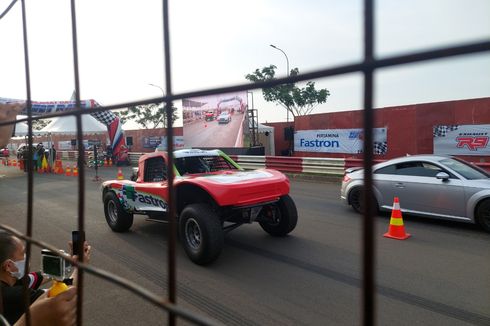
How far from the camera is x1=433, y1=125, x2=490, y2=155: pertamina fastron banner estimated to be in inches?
511

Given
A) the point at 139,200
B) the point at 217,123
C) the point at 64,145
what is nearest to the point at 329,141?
the point at 217,123

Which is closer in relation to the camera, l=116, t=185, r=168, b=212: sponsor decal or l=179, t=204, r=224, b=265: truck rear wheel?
l=179, t=204, r=224, b=265: truck rear wheel

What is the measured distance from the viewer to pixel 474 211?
609cm

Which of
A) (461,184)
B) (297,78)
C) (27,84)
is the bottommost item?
(461,184)

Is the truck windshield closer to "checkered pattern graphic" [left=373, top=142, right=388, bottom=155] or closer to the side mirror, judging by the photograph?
the side mirror

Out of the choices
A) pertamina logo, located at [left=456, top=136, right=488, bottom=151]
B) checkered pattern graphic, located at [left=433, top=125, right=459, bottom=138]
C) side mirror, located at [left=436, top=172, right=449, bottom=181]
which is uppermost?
checkered pattern graphic, located at [left=433, top=125, right=459, bottom=138]

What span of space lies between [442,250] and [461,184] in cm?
161

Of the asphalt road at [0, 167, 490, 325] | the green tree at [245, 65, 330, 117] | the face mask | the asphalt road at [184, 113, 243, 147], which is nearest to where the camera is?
the green tree at [245, 65, 330, 117]

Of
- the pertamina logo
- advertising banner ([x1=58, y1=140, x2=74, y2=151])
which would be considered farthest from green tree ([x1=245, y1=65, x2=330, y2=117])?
advertising banner ([x1=58, y1=140, x2=74, y2=151])

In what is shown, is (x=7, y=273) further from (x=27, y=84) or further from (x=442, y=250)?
(x=442, y=250)

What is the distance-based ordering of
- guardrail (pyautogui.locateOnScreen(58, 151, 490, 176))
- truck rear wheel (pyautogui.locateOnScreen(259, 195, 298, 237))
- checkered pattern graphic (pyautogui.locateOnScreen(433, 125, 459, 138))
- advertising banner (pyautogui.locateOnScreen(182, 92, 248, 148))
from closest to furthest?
truck rear wheel (pyautogui.locateOnScreen(259, 195, 298, 237)), guardrail (pyautogui.locateOnScreen(58, 151, 490, 176)), checkered pattern graphic (pyautogui.locateOnScreen(433, 125, 459, 138)), advertising banner (pyautogui.locateOnScreen(182, 92, 248, 148))

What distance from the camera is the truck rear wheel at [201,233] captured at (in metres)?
4.84

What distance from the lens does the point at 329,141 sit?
58.3 feet

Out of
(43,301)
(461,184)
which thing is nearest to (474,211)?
(461,184)
